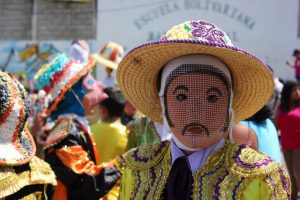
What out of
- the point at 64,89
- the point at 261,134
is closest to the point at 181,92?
the point at 261,134

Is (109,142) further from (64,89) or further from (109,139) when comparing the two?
(64,89)

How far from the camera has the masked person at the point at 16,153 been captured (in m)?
2.54

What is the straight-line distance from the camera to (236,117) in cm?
249

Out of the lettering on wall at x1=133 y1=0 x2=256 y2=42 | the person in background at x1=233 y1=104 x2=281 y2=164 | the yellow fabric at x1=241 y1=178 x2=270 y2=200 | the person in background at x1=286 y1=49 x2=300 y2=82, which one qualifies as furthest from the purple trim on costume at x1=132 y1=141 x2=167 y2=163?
the lettering on wall at x1=133 y1=0 x2=256 y2=42

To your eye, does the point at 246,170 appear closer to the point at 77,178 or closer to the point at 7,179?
the point at 7,179

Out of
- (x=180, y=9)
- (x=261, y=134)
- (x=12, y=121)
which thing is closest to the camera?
(x=12, y=121)

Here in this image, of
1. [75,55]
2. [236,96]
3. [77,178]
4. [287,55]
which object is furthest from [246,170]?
[287,55]

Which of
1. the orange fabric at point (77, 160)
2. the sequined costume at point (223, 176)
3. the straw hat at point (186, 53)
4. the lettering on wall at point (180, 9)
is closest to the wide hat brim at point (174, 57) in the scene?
the straw hat at point (186, 53)

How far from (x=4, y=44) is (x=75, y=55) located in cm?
1215

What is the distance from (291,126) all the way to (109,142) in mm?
2647

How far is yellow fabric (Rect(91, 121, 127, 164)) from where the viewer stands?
4.46 m

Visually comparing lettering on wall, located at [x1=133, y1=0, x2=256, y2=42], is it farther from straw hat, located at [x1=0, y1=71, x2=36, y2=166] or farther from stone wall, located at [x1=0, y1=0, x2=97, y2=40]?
straw hat, located at [x1=0, y1=71, x2=36, y2=166]

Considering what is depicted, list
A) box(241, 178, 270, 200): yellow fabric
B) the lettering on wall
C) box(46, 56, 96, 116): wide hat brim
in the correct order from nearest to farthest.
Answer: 1. box(241, 178, 270, 200): yellow fabric
2. box(46, 56, 96, 116): wide hat brim
3. the lettering on wall

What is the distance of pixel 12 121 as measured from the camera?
2598 mm
